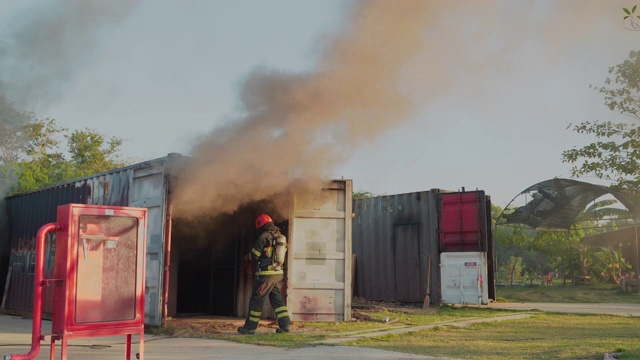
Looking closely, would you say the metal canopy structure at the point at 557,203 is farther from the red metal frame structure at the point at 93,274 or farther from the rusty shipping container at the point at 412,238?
the red metal frame structure at the point at 93,274

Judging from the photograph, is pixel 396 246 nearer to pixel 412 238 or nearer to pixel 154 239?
pixel 412 238

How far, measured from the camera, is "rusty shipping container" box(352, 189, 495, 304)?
15305 mm

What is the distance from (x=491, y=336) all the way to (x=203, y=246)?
21.6ft

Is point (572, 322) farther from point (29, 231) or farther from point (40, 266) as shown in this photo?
point (29, 231)

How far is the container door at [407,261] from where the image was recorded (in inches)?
629

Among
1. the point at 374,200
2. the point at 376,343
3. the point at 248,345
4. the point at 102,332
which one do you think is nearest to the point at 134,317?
the point at 102,332

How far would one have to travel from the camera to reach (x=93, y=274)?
5934 mm

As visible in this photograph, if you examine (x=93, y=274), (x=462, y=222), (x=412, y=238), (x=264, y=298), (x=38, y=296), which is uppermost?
(x=462, y=222)

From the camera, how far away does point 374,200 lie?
56.9 feet

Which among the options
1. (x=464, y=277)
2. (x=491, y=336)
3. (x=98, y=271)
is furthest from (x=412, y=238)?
(x=98, y=271)

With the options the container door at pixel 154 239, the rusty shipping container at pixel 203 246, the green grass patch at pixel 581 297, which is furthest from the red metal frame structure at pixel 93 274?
the green grass patch at pixel 581 297

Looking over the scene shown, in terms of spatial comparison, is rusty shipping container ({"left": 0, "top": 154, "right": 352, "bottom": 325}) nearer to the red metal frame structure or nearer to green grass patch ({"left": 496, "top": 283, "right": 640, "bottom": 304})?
the red metal frame structure

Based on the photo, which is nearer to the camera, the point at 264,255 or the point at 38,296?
the point at 38,296

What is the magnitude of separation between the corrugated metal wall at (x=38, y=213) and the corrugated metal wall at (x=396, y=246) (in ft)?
25.7
